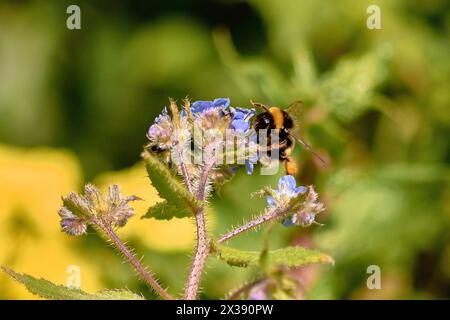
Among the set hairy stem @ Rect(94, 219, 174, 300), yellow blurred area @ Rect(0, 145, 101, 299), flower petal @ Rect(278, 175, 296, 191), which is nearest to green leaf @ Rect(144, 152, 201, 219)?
hairy stem @ Rect(94, 219, 174, 300)

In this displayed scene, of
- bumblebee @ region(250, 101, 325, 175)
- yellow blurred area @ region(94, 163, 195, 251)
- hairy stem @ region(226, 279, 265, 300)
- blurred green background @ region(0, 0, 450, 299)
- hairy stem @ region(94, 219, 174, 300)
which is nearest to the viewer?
hairy stem @ region(226, 279, 265, 300)

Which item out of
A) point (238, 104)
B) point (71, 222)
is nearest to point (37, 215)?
point (238, 104)

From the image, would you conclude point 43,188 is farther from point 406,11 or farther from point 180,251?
point 406,11

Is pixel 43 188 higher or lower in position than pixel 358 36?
lower

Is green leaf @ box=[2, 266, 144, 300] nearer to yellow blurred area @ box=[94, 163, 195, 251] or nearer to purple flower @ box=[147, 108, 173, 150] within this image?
purple flower @ box=[147, 108, 173, 150]

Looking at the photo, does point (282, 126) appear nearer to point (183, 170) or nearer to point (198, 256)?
point (183, 170)

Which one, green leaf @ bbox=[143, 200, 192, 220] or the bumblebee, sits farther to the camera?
the bumblebee
